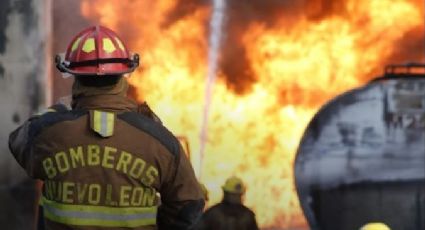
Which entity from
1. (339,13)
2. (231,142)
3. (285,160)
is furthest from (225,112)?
(339,13)

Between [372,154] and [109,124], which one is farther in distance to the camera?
[372,154]

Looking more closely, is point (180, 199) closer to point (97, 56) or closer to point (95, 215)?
point (95, 215)

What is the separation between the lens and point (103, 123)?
298 cm

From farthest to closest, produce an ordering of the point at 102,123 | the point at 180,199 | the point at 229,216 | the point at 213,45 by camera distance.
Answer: the point at 213,45
the point at 229,216
the point at 180,199
the point at 102,123

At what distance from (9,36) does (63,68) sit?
3.65 m

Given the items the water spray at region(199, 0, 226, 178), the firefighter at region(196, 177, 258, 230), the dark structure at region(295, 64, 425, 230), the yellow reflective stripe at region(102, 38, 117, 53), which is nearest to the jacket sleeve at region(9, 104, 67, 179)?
the yellow reflective stripe at region(102, 38, 117, 53)

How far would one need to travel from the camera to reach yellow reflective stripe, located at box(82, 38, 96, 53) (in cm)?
315

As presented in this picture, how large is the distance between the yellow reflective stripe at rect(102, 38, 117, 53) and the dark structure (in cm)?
403

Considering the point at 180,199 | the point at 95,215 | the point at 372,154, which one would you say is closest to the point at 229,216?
the point at 372,154

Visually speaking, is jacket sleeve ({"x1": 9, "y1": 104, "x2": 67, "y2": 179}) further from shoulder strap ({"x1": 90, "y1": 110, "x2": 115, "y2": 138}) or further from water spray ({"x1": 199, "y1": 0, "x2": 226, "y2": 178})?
water spray ({"x1": 199, "y1": 0, "x2": 226, "y2": 178})

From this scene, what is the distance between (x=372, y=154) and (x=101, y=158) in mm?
Answer: 4386

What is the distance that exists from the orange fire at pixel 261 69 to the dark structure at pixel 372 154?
0.34 meters

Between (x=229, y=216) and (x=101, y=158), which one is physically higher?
(x=101, y=158)

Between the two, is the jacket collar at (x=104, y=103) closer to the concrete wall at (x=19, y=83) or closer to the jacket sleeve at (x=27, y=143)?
the jacket sleeve at (x=27, y=143)
